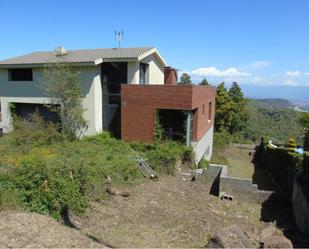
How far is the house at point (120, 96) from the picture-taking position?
14867 millimetres

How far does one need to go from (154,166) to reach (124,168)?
7.27 feet

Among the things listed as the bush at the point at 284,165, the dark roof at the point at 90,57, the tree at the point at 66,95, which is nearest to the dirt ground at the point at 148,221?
the bush at the point at 284,165

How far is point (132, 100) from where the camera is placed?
50.4 ft

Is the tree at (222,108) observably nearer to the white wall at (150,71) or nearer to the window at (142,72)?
the white wall at (150,71)

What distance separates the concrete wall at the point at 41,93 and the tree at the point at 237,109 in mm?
24941

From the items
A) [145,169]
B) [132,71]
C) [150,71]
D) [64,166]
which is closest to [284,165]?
[145,169]

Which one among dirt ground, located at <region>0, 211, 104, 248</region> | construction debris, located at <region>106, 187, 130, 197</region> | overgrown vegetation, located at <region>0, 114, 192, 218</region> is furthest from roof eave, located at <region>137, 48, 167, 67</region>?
dirt ground, located at <region>0, 211, 104, 248</region>

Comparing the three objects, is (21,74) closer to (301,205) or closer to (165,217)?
(165,217)

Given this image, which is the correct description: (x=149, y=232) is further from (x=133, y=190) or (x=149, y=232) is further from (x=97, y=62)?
(x=97, y=62)

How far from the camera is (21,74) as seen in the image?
61.9 ft

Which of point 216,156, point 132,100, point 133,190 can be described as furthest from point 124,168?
point 216,156

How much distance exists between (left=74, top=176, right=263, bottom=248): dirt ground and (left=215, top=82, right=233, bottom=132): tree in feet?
80.4

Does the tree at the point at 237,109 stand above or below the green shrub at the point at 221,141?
above

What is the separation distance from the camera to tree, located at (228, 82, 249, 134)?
3772cm
